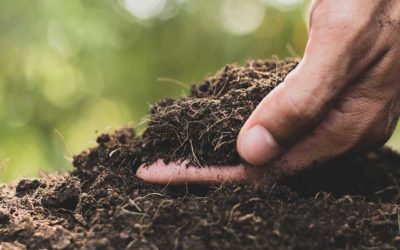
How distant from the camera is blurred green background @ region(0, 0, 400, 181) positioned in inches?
291

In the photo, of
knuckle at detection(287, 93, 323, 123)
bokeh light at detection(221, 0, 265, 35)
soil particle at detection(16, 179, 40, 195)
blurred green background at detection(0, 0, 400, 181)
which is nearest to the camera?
knuckle at detection(287, 93, 323, 123)

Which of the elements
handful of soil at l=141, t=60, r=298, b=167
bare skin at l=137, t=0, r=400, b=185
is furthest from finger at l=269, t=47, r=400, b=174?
handful of soil at l=141, t=60, r=298, b=167

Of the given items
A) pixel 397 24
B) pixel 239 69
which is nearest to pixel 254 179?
pixel 239 69

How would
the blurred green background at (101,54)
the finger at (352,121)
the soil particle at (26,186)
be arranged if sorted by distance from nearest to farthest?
the finger at (352,121)
the soil particle at (26,186)
the blurred green background at (101,54)

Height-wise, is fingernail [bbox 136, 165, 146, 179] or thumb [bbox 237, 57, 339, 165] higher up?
fingernail [bbox 136, 165, 146, 179]

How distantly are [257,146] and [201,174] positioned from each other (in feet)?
1.00

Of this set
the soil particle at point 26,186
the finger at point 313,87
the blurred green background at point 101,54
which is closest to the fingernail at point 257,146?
the finger at point 313,87

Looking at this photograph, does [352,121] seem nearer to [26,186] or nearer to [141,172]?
[141,172]

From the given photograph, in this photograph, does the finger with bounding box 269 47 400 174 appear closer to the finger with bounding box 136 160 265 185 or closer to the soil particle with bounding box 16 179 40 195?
the finger with bounding box 136 160 265 185

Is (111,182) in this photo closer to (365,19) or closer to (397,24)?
(365,19)

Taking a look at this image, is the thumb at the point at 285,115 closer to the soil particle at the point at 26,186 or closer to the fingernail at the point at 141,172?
the fingernail at the point at 141,172

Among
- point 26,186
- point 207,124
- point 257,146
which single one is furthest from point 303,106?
point 26,186

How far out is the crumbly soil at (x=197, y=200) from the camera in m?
1.67

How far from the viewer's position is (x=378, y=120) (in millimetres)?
2131
